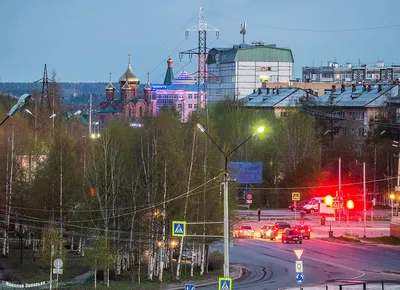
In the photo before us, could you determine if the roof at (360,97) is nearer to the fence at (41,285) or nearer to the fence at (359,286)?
the fence at (359,286)

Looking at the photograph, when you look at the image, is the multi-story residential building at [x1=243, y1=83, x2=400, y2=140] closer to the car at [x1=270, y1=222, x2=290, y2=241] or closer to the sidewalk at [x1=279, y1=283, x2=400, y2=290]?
the car at [x1=270, y1=222, x2=290, y2=241]

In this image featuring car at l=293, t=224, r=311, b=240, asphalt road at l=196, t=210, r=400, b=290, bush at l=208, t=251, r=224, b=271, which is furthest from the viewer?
car at l=293, t=224, r=311, b=240

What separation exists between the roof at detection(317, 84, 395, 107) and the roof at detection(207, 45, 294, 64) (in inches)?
1948

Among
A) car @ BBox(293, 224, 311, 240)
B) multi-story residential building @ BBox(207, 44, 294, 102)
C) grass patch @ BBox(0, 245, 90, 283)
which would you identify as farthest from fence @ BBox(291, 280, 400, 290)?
multi-story residential building @ BBox(207, 44, 294, 102)

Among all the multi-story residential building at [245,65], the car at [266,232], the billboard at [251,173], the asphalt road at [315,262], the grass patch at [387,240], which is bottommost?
the asphalt road at [315,262]

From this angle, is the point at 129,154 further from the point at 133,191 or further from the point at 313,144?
the point at 313,144

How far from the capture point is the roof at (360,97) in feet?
437

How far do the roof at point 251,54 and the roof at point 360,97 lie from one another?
49476 millimetres

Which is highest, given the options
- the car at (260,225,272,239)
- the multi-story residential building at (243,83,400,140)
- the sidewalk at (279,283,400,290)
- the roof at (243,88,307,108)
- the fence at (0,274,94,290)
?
the roof at (243,88,307,108)

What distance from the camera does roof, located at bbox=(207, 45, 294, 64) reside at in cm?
19338

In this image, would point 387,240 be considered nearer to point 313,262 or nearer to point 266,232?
point 266,232

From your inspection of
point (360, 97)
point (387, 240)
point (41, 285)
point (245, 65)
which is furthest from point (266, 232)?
point (245, 65)

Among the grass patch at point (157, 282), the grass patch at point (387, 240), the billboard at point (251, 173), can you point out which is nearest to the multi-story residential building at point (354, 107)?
the billboard at point (251, 173)

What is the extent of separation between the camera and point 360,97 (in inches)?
5423
